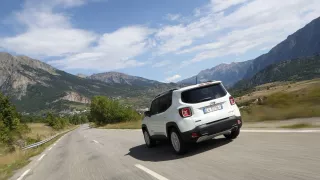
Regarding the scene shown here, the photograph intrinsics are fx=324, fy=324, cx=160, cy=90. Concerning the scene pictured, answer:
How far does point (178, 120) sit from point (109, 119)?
3310 inches

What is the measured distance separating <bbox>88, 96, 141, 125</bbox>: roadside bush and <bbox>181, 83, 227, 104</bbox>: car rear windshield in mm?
80469

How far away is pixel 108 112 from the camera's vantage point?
92188mm

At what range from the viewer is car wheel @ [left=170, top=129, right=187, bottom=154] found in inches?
367

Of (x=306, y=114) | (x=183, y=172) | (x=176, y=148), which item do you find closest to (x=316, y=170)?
(x=183, y=172)

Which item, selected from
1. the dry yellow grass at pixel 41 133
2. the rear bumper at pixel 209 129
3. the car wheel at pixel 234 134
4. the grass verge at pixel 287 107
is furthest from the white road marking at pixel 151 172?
the dry yellow grass at pixel 41 133

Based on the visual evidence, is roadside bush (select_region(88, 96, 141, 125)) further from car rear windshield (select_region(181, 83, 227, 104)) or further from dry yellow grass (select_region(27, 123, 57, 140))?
car rear windshield (select_region(181, 83, 227, 104))

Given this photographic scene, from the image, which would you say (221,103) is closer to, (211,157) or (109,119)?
(211,157)

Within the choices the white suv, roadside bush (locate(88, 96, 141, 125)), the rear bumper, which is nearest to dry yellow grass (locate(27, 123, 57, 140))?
roadside bush (locate(88, 96, 141, 125))

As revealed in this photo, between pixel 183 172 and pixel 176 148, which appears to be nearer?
pixel 183 172

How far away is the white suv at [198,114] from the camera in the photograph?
29.5 feet

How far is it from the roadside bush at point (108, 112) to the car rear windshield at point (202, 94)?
80.5 meters

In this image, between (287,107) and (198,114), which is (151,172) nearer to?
(198,114)

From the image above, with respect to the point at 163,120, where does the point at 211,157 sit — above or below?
below

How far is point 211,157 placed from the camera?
8438 mm
